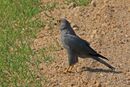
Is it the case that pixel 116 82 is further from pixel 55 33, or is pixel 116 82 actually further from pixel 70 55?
pixel 55 33

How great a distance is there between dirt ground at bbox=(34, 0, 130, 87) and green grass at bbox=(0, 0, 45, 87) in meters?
0.19

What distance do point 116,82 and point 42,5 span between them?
410 centimetres

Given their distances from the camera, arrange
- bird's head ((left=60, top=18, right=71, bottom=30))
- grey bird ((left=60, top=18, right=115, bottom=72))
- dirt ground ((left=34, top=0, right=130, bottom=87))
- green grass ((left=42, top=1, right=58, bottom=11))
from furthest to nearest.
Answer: green grass ((left=42, top=1, right=58, bottom=11)), bird's head ((left=60, top=18, right=71, bottom=30)), grey bird ((left=60, top=18, right=115, bottom=72)), dirt ground ((left=34, top=0, right=130, bottom=87))

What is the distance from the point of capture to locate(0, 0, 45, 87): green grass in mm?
8828

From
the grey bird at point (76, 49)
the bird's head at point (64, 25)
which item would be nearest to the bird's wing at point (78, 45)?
the grey bird at point (76, 49)

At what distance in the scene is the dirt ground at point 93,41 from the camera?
28.9 feet

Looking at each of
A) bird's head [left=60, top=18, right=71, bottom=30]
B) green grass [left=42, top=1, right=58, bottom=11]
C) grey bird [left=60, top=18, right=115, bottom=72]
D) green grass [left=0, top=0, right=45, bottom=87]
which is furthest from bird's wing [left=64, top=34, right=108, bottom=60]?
green grass [left=42, top=1, right=58, bottom=11]

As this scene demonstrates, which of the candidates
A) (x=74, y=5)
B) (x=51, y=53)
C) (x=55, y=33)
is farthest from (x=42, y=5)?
(x=51, y=53)

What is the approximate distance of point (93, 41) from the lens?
1018cm

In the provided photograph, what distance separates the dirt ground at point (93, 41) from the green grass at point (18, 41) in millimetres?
188

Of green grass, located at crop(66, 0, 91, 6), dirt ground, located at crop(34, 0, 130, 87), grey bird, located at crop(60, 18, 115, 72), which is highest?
grey bird, located at crop(60, 18, 115, 72)

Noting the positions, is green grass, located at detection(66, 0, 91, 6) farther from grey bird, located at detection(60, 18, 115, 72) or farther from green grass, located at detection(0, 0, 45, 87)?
grey bird, located at detection(60, 18, 115, 72)

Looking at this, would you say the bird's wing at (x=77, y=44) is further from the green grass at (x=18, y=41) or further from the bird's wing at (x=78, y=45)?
the green grass at (x=18, y=41)

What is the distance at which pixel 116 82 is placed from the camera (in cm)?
867
